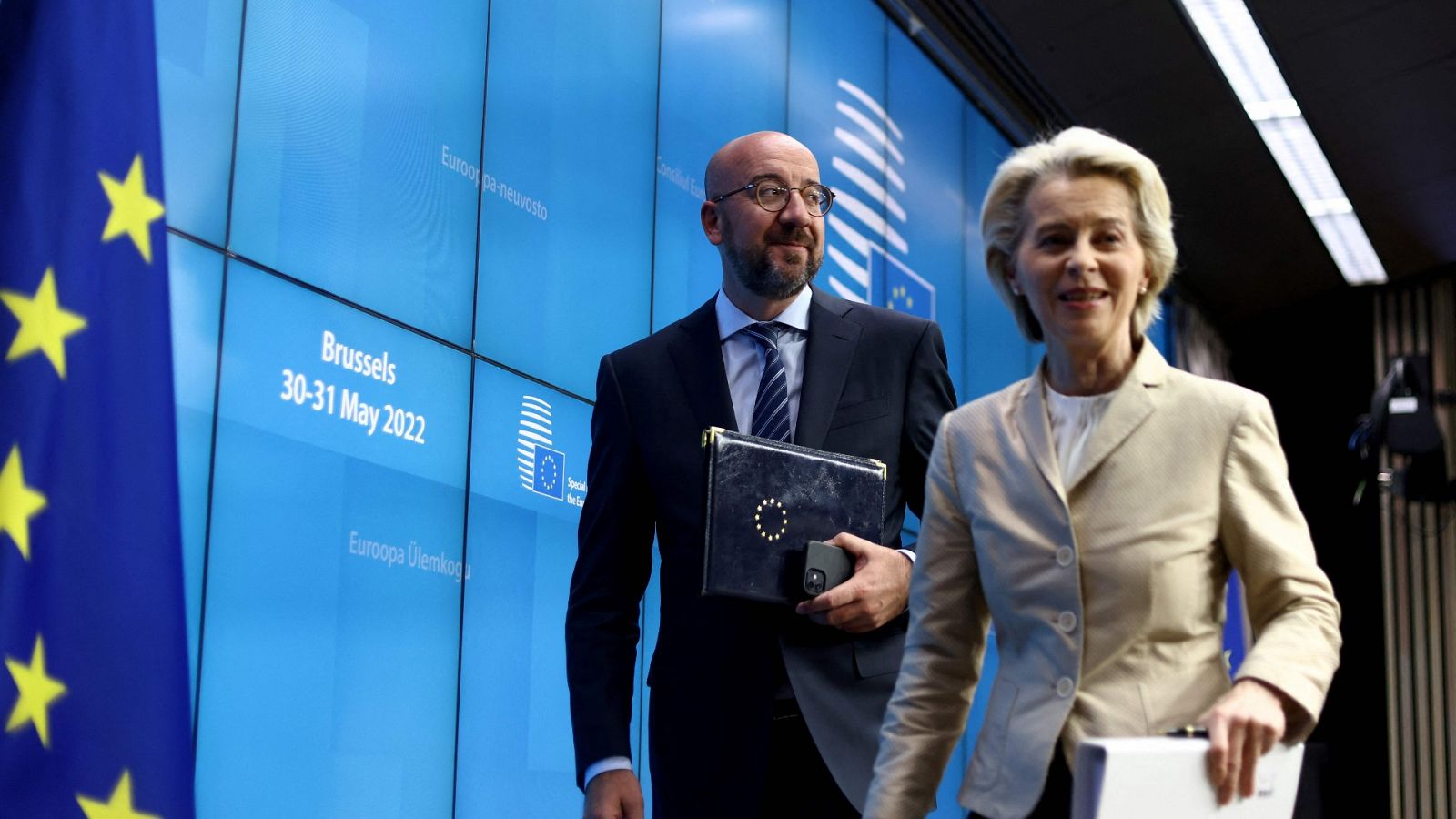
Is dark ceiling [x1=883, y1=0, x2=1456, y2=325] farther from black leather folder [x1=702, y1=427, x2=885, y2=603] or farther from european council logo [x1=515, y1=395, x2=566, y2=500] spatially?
black leather folder [x1=702, y1=427, x2=885, y2=603]

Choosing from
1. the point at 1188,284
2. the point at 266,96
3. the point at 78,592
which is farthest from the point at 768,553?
the point at 1188,284

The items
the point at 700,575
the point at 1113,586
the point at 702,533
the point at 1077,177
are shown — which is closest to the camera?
the point at 1113,586

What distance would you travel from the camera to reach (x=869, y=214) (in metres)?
7.38

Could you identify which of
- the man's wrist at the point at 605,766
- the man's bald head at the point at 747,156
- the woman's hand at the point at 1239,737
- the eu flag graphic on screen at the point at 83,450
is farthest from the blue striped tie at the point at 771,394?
the woman's hand at the point at 1239,737

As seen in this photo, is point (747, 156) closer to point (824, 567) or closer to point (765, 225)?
point (765, 225)

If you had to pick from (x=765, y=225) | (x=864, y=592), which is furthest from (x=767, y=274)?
(x=864, y=592)

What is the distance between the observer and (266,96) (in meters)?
4.01

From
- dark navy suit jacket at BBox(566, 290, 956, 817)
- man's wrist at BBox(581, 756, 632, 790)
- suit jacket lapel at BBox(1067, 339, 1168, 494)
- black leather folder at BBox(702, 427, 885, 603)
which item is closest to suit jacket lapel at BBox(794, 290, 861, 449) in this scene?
dark navy suit jacket at BBox(566, 290, 956, 817)

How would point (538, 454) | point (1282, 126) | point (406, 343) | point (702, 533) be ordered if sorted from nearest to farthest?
point (702, 533) < point (406, 343) < point (538, 454) < point (1282, 126)

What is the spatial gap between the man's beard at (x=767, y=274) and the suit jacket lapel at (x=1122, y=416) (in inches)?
39.9

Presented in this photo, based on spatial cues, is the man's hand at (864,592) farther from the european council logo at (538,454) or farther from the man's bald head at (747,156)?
the european council logo at (538,454)

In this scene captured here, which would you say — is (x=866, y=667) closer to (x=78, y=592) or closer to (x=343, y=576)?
(x=78, y=592)

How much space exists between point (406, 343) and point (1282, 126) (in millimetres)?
7048

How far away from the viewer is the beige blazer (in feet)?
5.47
